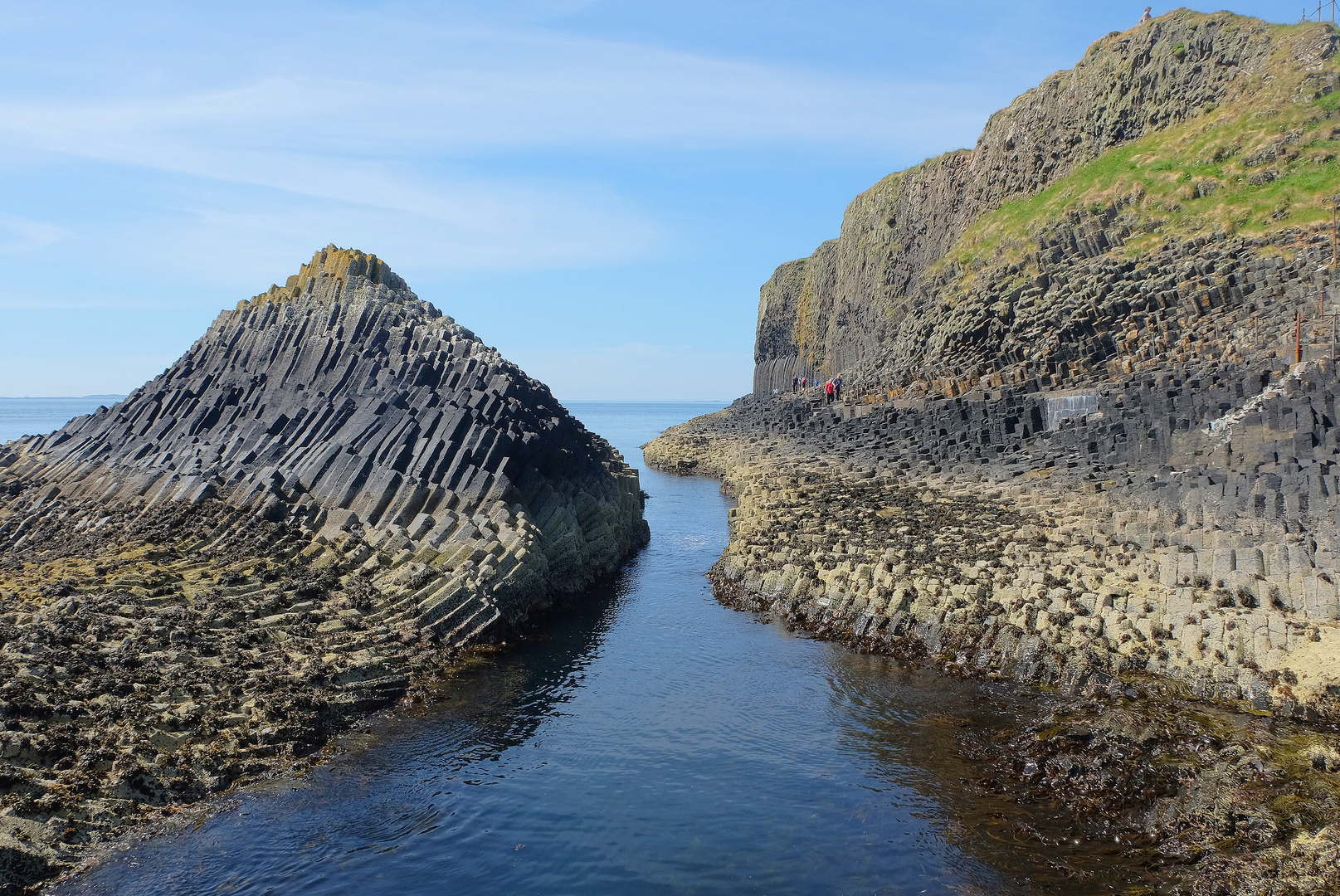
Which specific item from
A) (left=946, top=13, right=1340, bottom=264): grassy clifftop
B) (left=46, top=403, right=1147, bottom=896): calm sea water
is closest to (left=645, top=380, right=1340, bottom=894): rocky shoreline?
(left=46, top=403, right=1147, bottom=896): calm sea water

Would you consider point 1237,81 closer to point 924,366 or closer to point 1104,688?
point 924,366

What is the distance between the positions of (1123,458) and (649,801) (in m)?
21.3

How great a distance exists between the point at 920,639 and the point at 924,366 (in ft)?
108

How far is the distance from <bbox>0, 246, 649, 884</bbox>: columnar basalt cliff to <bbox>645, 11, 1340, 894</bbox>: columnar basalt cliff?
288 inches

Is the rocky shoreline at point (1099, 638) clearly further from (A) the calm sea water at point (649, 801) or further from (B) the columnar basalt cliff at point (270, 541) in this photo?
(B) the columnar basalt cliff at point (270, 541)

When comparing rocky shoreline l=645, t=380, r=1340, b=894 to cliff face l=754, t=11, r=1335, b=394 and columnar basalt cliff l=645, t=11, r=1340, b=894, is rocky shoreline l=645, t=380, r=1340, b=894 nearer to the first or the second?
columnar basalt cliff l=645, t=11, r=1340, b=894

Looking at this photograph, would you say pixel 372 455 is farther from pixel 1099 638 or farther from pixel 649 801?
pixel 1099 638

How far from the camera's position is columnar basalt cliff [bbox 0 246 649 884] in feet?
43.6

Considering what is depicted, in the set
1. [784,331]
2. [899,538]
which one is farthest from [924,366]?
[784,331]

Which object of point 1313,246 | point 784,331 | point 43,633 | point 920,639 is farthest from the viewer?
point 784,331

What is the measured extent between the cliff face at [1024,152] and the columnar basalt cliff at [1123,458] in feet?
0.67

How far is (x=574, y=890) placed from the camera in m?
11.6

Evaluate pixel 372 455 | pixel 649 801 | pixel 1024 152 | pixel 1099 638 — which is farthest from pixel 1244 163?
pixel 649 801

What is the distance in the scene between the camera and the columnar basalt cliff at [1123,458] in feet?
45.0
